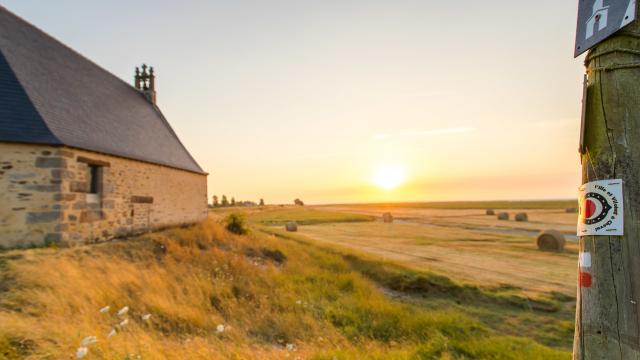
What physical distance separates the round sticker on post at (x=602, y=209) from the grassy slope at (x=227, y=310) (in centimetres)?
423

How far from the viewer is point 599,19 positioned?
81.2 inches

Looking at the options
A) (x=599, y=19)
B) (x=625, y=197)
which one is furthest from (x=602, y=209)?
(x=599, y=19)

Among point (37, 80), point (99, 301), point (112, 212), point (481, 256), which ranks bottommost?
point (481, 256)

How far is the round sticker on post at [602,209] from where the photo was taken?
6.45 feet

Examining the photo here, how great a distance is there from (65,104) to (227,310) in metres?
11.3

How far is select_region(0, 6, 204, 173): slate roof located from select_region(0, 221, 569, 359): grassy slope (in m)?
3.99

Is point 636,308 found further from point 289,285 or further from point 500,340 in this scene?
point 289,285

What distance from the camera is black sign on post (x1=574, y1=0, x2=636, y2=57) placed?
193 cm

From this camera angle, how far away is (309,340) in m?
6.95

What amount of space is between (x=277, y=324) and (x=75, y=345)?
3736 millimetres

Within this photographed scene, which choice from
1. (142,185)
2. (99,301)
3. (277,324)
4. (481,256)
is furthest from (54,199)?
(481,256)

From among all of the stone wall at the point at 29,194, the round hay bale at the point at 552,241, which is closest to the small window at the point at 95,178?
the stone wall at the point at 29,194

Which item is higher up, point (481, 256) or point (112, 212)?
point (112, 212)

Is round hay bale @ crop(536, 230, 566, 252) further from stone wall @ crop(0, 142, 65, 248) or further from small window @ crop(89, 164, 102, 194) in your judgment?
stone wall @ crop(0, 142, 65, 248)
